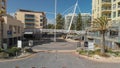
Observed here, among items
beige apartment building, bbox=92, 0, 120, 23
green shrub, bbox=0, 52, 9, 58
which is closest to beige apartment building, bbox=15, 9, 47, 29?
beige apartment building, bbox=92, 0, 120, 23

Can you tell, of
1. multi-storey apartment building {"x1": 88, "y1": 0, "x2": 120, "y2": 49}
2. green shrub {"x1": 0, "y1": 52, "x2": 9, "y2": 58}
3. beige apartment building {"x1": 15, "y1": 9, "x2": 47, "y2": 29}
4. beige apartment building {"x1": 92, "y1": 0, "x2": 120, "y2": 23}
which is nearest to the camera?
green shrub {"x1": 0, "y1": 52, "x2": 9, "y2": 58}

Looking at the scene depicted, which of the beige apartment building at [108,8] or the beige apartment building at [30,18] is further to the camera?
the beige apartment building at [30,18]

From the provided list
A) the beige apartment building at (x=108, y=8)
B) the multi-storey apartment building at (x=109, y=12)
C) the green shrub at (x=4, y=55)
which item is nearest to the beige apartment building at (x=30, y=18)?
the multi-storey apartment building at (x=109, y=12)

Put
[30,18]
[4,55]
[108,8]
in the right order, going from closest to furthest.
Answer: [4,55] → [108,8] → [30,18]

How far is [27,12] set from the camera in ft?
460

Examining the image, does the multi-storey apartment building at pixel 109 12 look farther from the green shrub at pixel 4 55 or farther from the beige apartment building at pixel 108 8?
the green shrub at pixel 4 55

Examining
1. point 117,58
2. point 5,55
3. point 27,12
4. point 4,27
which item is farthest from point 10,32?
point 27,12

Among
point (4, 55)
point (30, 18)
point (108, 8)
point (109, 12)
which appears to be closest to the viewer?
Answer: point (4, 55)

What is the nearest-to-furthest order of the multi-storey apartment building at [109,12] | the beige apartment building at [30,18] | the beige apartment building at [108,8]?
1. the multi-storey apartment building at [109,12]
2. the beige apartment building at [108,8]
3. the beige apartment building at [30,18]

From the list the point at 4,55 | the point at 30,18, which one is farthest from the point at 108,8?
the point at 30,18

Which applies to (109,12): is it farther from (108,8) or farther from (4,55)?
(4,55)

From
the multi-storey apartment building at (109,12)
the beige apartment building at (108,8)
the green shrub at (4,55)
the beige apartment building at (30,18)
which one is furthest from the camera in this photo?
the beige apartment building at (30,18)

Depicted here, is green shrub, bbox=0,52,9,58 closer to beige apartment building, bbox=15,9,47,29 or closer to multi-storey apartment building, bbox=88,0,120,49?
multi-storey apartment building, bbox=88,0,120,49

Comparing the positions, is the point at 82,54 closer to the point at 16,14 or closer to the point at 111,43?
the point at 111,43
